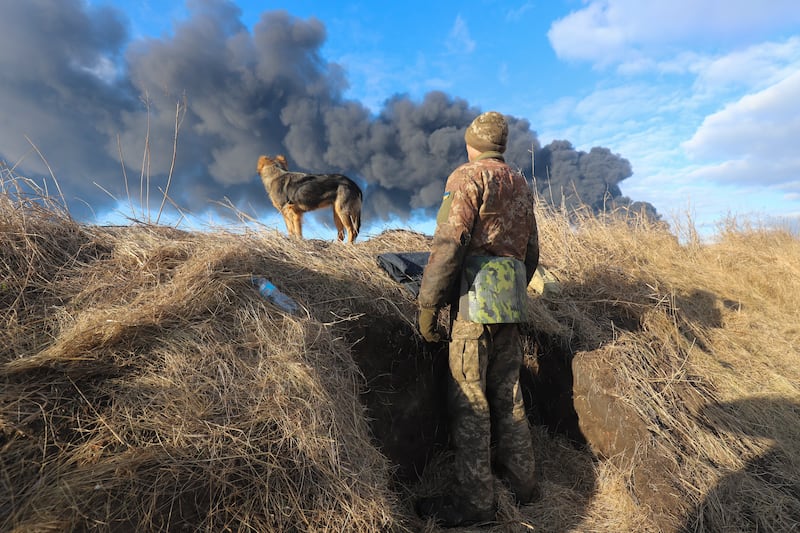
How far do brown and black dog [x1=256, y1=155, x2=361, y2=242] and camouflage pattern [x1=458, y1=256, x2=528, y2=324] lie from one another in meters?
5.62

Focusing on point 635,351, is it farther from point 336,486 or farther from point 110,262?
point 110,262

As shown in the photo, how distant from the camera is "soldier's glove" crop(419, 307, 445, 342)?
2973mm

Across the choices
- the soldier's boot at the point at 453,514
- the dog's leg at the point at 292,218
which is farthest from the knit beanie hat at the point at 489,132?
the dog's leg at the point at 292,218

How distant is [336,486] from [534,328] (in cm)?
250

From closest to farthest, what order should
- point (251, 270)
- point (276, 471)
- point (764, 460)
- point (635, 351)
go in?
→ point (276, 471), point (251, 270), point (764, 460), point (635, 351)

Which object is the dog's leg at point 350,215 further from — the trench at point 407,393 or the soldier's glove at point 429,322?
the soldier's glove at point 429,322

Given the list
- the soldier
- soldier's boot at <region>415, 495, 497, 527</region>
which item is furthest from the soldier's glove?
soldier's boot at <region>415, 495, 497, 527</region>

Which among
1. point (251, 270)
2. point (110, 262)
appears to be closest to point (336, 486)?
point (251, 270)

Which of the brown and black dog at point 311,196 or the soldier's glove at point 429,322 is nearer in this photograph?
the soldier's glove at point 429,322

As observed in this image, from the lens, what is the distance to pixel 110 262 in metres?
2.98

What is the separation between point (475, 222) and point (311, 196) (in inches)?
237

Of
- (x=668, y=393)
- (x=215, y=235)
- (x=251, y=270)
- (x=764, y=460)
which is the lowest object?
(x=764, y=460)

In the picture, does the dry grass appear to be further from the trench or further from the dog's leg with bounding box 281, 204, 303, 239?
the dog's leg with bounding box 281, 204, 303, 239

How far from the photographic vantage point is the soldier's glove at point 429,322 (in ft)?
9.75
